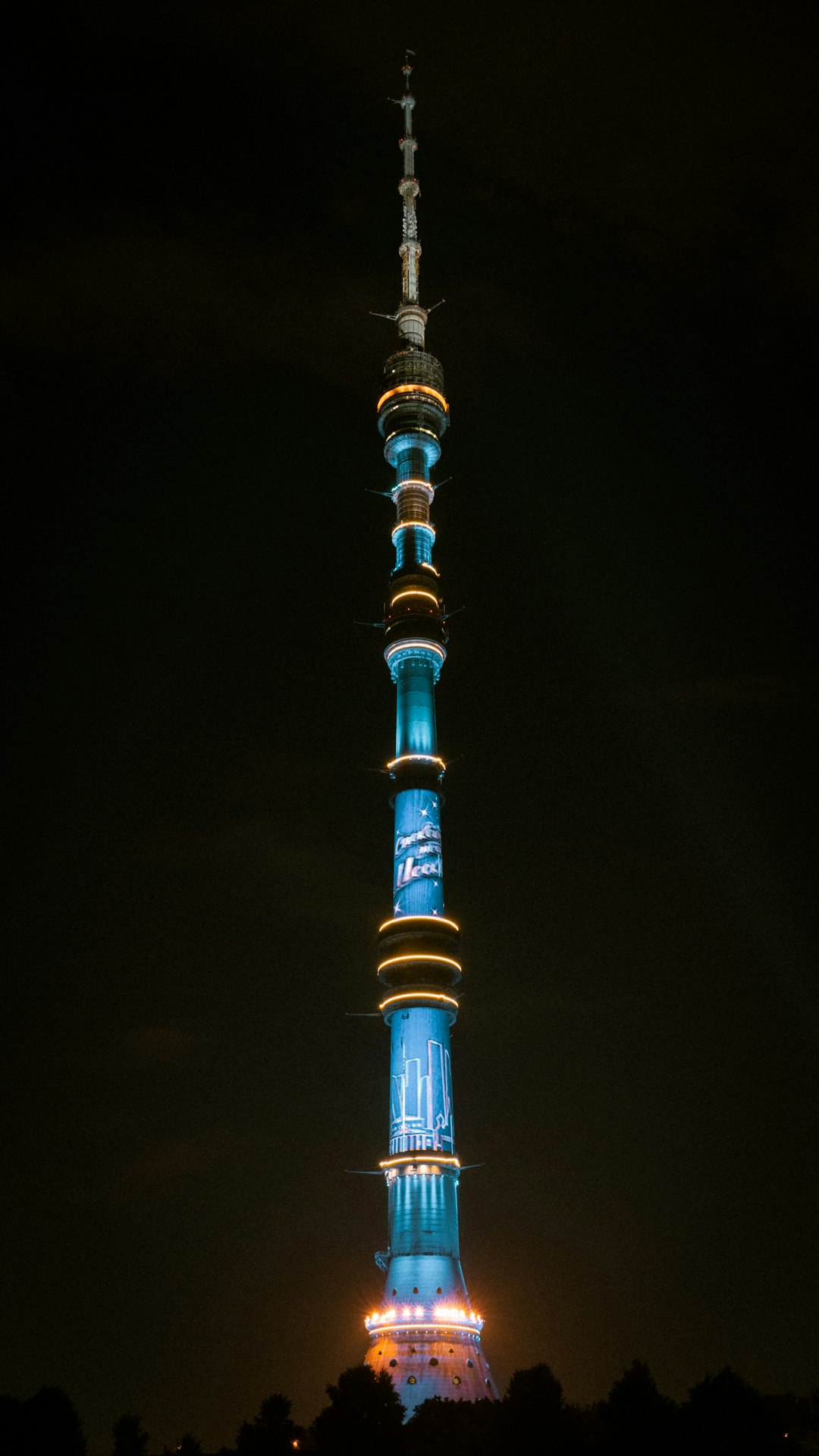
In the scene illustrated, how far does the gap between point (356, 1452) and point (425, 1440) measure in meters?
5.86

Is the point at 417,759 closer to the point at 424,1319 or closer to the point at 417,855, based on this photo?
the point at 417,855

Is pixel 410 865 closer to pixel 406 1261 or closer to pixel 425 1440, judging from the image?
pixel 406 1261

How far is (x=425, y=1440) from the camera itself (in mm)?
71125

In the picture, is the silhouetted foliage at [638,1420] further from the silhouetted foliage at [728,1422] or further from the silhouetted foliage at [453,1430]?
the silhouetted foliage at [453,1430]

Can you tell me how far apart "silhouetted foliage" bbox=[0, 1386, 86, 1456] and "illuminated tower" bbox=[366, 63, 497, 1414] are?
26.3m

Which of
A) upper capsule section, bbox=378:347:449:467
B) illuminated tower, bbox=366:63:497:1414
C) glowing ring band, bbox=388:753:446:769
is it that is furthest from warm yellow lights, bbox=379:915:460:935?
upper capsule section, bbox=378:347:449:467

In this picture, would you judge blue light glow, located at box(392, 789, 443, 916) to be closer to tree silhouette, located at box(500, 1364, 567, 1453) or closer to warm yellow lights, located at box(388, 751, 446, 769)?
warm yellow lights, located at box(388, 751, 446, 769)

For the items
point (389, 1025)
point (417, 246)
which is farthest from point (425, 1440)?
point (417, 246)

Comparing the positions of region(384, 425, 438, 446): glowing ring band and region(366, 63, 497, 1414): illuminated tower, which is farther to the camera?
region(384, 425, 438, 446): glowing ring band

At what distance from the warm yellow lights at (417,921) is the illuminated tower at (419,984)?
9cm

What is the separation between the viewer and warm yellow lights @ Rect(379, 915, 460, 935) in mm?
112562

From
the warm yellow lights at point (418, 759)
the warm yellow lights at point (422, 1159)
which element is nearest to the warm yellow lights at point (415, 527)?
the warm yellow lights at point (418, 759)

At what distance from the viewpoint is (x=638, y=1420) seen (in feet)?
215

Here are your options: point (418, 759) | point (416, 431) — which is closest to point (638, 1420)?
point (418, 759)
